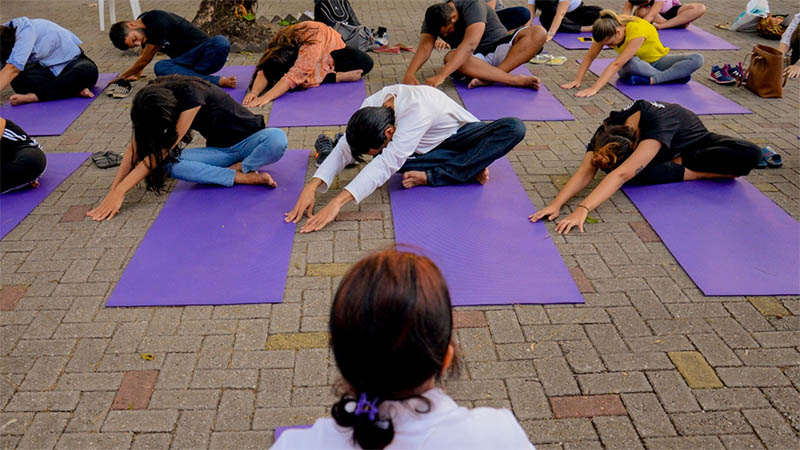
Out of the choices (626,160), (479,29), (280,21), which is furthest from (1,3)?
(626,160)

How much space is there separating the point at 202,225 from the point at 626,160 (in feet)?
8.78

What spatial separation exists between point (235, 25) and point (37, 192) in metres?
3.93

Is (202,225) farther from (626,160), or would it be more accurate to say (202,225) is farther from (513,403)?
(626,160)

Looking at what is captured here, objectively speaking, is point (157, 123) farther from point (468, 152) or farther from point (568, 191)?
point (568, 191)

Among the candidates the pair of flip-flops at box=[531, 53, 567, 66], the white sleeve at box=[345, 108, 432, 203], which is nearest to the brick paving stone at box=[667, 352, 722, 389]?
the white sleeve at box=[345, 108, 432, 203]

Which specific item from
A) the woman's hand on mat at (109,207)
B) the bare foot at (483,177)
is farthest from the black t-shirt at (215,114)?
the bare foot at (483,177)

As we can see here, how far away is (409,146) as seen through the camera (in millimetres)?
3439

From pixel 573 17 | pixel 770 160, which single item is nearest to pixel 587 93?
pixel 770 160

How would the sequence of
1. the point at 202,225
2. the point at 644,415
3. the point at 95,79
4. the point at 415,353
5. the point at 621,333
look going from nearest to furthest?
1. the point at 415,353
2. the point at 644,415
3. the point at 621,333
4. the point at 202,225
5. the point at 95,79

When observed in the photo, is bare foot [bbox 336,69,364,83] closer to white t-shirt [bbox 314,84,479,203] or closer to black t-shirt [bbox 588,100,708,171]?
white t-shirt [bbox 314,84,479,203]

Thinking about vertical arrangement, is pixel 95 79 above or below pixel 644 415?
below

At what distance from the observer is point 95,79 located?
18.4 ft

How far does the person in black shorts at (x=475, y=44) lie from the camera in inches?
208

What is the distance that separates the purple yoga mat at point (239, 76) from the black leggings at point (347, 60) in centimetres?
84
